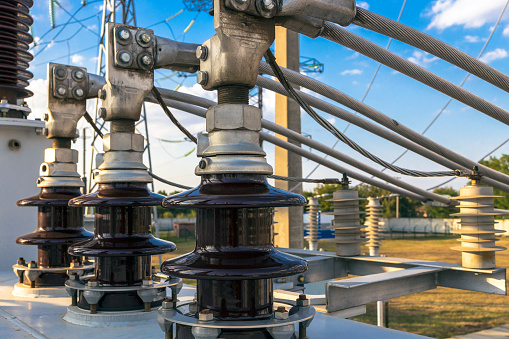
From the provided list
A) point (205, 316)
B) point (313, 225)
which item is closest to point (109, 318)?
point (205, 316)

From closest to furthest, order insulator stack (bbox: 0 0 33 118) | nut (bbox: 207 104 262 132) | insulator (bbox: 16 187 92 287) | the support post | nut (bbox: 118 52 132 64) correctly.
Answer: nut (bbox: 207 104 262 132), nut (bbox: 118 52 132 64), insulator (bbox: 16 187 92 287), insulator stack (bbox: 0 0 33 118), the support post

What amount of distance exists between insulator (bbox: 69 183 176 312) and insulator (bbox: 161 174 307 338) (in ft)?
3.44

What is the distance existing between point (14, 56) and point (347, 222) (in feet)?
15.3

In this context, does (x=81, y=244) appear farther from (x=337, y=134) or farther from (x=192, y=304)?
(x=337, y=134)

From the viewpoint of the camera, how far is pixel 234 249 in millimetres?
1942

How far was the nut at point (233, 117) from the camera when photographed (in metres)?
1.99

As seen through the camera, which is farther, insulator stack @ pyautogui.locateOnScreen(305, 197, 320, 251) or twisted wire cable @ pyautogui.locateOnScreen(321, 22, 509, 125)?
insulator stack @ pyautogui.locateOnScreen(305, 197, 320, 251)

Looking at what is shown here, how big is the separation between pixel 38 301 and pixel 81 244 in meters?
0.81

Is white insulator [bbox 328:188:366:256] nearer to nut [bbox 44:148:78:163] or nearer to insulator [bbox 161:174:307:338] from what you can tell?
nut [bbox 44:148:78:163]

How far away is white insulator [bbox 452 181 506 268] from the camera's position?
16.3 ft

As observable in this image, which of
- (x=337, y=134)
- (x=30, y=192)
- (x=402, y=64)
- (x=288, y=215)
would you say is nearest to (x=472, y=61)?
(x=402, y=64)

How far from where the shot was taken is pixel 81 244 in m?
3.11

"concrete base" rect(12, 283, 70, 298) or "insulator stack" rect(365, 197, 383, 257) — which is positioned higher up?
"insulator stack" rect(365, 197, 383, 257)

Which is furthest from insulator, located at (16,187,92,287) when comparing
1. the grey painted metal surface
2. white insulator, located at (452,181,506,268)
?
white insulator, located at (452,181,506,268)
